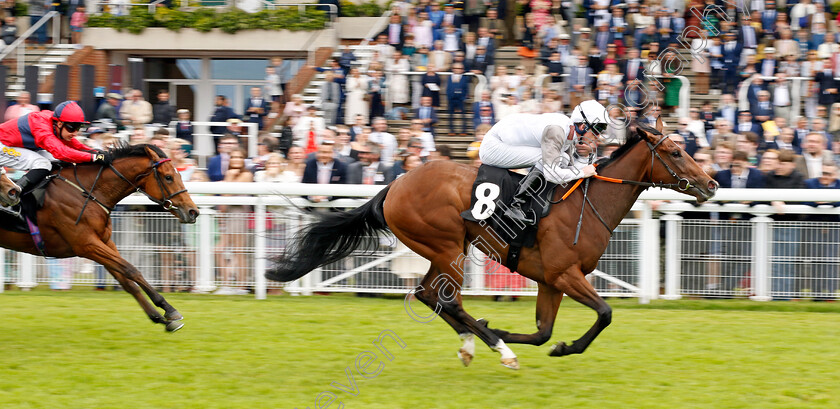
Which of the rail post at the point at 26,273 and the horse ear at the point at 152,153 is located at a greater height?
the horse ear at the point at 152,153

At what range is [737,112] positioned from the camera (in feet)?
33.7

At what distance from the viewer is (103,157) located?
21.9 ft

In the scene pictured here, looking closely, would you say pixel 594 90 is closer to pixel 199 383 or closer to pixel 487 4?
pixel 487 4

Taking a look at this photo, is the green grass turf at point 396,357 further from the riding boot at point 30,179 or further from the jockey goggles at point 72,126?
the jockey goggles at point 72,126

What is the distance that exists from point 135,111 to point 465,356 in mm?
7909

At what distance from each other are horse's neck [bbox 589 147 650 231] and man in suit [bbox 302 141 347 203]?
351 cm

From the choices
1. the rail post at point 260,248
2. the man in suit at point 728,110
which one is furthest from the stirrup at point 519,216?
the man in suit at point 728,110

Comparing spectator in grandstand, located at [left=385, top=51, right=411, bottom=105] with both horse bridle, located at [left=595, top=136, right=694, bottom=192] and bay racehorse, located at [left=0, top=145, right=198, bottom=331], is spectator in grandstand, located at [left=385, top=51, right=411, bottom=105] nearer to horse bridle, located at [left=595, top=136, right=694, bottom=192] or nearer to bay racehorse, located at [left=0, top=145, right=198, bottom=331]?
bay racehorse, located at [left=0, top=145, right=198, bottom=331]

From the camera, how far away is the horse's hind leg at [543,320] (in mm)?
5391

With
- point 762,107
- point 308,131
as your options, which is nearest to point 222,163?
point 308,131

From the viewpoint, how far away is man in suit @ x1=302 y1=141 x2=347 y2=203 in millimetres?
8625

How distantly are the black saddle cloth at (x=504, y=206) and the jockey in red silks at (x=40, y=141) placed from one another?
2.86m

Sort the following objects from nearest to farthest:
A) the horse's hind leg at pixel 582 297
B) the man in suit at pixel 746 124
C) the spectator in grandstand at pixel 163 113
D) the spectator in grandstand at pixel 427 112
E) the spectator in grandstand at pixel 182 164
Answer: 1. the horse's hind leg at pixel 582 297
2. the spectator in grandstand at pixel 182 164
3. the man in suit at pixel 746 124
4. the spectator in grandstand at pixel 427 112
5. the spectator in grandstand at pixel 163 113

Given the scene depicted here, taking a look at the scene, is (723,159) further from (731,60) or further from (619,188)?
(619,188)
